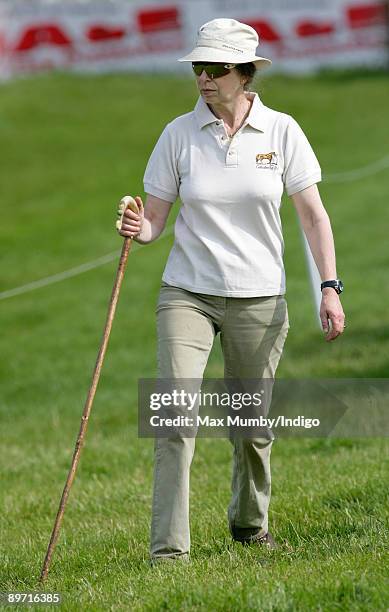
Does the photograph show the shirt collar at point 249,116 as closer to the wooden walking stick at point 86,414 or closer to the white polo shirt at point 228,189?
the white polo shirt at point 228,189

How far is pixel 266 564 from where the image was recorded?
18.7 feet

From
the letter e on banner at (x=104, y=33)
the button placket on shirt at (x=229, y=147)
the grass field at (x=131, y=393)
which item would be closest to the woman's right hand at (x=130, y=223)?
the button placket on shirt at (x=229, y=147)

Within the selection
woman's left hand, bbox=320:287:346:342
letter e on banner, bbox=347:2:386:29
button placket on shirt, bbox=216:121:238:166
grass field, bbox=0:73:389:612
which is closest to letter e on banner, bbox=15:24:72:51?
grass field, bbox=0:73:389:612

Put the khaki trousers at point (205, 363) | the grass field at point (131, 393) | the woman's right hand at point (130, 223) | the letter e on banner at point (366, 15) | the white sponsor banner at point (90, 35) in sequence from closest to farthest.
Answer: the grass field at point (131, 393)
the khaki trousers at point (205, 363)
the woman's right hand at point (130, 223)
the letter e on banner at point (366, 15)
the white sponsor banner at point (90, 35)

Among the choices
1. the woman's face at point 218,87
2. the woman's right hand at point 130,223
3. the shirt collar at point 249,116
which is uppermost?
the woman's face at point 218,87

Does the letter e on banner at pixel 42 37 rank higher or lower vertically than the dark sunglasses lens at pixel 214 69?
higher

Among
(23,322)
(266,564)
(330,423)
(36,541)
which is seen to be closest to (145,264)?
(23,322)

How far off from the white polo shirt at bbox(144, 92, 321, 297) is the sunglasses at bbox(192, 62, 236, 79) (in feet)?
0.54

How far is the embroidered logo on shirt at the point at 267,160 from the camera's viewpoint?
5.97 m

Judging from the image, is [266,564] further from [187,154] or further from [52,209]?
[52,209]

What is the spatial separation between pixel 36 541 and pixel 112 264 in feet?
44.2

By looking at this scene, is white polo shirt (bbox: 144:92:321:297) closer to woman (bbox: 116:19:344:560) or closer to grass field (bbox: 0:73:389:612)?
woman (bbox: 116:19:344:560)

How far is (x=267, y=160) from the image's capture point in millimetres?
5984

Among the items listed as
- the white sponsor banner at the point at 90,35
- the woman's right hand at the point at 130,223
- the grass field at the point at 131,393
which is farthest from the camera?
the white sponsor banner at the point at 90,35
